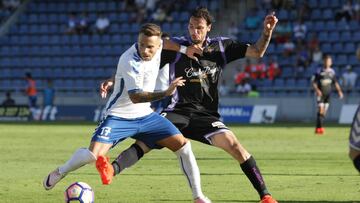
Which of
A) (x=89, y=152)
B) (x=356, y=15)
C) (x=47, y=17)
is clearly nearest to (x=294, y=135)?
(x=356, y=15)

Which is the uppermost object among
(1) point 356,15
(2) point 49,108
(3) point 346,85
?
(1) point 356,15

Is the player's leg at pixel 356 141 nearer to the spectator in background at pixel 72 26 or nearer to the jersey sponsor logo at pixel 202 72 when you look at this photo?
the jersey sponsor logo at pixel 202 72

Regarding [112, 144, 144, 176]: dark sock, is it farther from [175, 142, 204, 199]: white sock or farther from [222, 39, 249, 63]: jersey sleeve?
[222, 39, 249, 63]: jersey sleeve

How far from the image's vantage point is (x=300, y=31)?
38875 mm

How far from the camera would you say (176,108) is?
11.0 meters

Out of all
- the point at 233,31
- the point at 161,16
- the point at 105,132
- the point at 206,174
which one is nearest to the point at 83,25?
the point at 161,16

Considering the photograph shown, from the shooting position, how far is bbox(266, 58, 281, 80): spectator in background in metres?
38.1

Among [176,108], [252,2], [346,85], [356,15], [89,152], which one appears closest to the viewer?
[89,152]

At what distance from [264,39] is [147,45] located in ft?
5.09

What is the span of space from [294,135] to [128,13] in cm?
2015

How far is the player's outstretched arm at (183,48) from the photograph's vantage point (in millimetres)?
10945

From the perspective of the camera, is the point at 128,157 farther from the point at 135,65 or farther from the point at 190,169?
the point at 135,65

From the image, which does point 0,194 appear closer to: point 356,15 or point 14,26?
point 356,15

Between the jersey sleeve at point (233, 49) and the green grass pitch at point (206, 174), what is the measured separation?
68.6 inches
